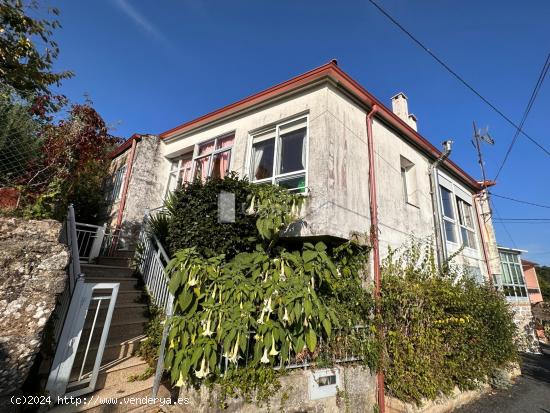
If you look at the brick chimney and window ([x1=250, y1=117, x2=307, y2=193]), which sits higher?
the brick chimney

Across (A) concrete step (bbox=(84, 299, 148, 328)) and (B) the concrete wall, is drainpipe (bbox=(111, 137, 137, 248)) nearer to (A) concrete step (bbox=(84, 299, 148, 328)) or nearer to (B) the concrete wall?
(A) concrete step (bbox=(84, 299, 148, 328))

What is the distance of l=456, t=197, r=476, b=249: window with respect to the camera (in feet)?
34.3

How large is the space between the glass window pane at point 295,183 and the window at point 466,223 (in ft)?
26.5

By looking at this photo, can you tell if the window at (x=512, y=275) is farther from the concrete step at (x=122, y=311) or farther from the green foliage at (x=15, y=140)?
the green foliage at (x=15, y=140)

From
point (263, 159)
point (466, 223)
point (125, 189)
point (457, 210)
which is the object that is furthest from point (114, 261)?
point (466, 223)

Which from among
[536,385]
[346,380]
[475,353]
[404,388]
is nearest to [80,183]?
[346,380]

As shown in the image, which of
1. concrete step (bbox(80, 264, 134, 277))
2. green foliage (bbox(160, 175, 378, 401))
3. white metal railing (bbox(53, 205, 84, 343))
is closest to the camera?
green foliage (bbox(160, 175, 378, 401))

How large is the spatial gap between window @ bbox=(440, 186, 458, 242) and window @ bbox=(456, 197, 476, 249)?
0.71 meters

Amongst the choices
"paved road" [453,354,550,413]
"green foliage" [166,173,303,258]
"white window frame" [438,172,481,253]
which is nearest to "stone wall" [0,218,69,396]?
"green foliage" [166,173,303,258]

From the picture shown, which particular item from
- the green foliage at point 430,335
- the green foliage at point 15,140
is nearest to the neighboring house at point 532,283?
the green foliage at point 430,335

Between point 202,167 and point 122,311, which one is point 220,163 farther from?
point 122,311

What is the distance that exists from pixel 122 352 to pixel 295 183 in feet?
15.2

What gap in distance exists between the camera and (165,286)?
17.5 feet

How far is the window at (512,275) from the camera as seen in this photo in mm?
14773
